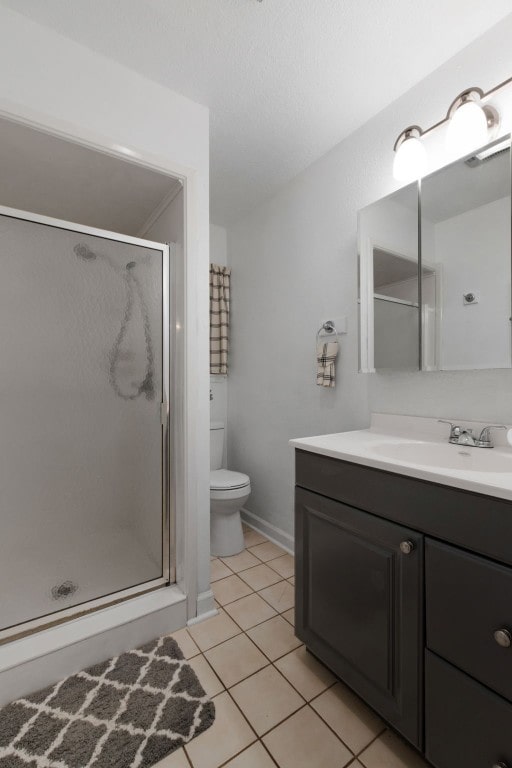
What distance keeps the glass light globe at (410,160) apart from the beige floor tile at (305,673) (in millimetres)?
1989

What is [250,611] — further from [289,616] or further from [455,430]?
[455,430]

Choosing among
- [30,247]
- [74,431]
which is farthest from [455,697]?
[30,247]

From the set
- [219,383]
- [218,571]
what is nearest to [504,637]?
[218,571]

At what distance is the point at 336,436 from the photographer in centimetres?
145

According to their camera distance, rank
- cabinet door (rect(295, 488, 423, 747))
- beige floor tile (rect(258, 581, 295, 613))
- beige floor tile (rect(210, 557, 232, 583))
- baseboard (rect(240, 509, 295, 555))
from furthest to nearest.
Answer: baseboard (rect(240, 509, 295, 555)), beige floor tile (rect(210, 557, 232, 583)), beige floor tile (rect(258, 581, 295, 613)), cabinet door (rect(295, 488, 423, 747))

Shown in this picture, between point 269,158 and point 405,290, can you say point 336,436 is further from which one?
point 269,158

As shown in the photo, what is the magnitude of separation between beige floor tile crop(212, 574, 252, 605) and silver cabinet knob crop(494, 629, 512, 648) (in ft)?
4.14

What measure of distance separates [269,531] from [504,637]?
173 centimetres

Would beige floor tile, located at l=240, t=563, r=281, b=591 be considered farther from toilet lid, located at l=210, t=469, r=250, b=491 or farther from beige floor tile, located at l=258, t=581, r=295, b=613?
toilet lid, located at l=210, t=469, r=250, b=491

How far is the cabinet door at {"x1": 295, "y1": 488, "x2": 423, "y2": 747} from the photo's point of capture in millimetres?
935

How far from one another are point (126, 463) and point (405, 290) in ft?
4.76

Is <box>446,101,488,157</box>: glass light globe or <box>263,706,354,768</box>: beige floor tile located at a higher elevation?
<box>446,101,488,157</box>: glass light globe

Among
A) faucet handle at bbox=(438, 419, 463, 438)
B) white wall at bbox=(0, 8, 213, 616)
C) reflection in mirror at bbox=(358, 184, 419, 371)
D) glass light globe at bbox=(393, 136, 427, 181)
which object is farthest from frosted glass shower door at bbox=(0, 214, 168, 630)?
faucet handle at bbox=(438, 419, 463, 438)

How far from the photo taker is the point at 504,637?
0.75 meters
